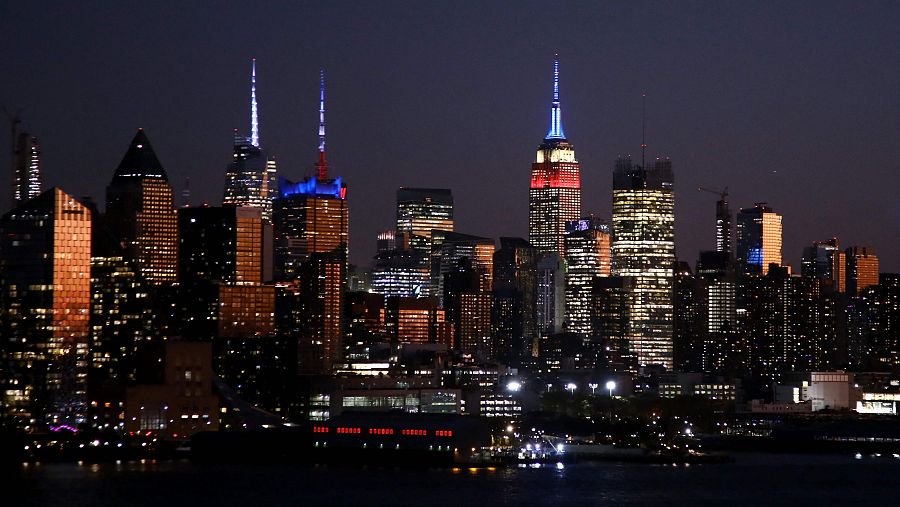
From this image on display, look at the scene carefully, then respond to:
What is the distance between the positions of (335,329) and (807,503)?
361ft

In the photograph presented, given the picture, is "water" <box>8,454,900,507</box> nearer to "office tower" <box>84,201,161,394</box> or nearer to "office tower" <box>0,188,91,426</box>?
"office tower" <box>0,188,91,426</box>

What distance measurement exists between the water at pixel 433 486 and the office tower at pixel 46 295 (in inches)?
1276

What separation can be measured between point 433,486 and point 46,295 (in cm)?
6136

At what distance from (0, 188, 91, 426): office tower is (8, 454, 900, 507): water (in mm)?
32405

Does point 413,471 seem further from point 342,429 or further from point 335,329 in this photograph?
point 335,329

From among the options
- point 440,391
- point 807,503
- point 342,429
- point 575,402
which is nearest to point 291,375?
point 440,391

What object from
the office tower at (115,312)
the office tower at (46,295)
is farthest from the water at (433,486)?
the office tower at (115,312)

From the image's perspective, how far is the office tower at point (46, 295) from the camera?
141 m

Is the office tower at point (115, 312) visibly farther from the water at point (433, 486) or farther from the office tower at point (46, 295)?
the water at point (433, 486)

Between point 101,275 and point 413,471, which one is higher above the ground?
point 101,275

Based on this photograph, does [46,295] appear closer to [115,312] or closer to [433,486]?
[115,312]

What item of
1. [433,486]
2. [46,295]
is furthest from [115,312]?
[433,486]

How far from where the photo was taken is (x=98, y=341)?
15838cm

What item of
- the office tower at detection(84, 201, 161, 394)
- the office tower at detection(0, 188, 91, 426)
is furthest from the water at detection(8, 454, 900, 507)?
the office tower at detection(84, 201, 161, 394)
